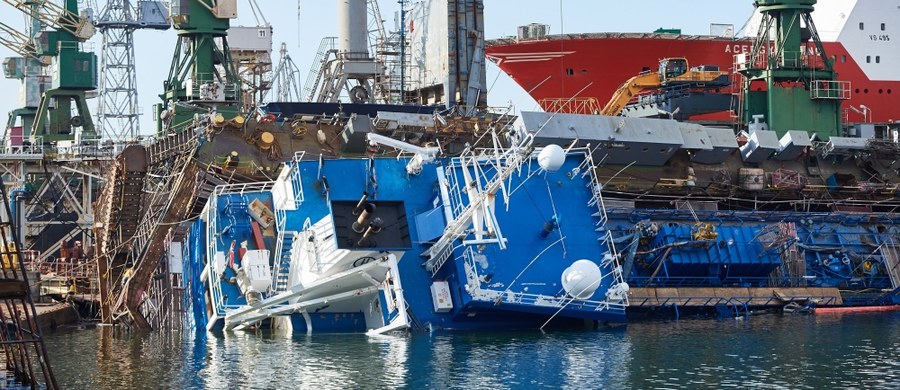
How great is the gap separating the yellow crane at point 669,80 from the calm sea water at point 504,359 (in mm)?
25253

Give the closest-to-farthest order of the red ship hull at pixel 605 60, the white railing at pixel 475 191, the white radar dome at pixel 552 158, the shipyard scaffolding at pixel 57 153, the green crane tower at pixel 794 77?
the white railing at pixel 475 191 < the white radar dome at pixel 552 158 < the shipyard scaffolding at pixel 57 153 < the green crane tower at pixel 794 77 < the red ship hull at pixel 605 60

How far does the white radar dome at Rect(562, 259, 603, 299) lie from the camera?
41.0 m

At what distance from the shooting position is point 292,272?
4244cm

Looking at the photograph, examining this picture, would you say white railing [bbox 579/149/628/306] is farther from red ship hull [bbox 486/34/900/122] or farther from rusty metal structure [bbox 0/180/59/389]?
red ship hull [bbox 486/34/900/122]

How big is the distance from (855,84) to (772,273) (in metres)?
36.6

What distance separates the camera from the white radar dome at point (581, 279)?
41.0 meters

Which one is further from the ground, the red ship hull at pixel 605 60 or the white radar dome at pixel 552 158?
the red ship hull at pixel 605 60

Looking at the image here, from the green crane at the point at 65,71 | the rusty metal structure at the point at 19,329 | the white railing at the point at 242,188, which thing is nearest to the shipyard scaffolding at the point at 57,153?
the green crane at the point at 65,71

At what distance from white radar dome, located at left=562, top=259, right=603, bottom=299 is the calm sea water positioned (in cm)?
117

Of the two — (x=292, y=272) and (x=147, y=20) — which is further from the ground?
(x=147, y=20)

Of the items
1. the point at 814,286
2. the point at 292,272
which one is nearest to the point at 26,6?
the point at 292,272

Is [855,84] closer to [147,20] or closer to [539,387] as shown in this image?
[147,20]

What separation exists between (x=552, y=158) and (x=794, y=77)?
29.2 m

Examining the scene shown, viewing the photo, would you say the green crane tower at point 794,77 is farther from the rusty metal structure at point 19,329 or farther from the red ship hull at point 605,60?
the rusty metal structure at point 19,329
